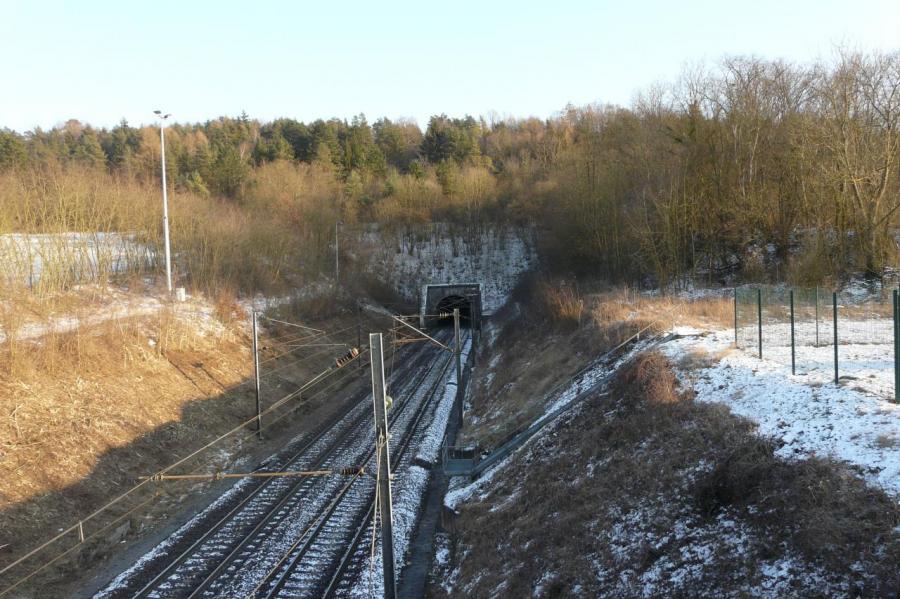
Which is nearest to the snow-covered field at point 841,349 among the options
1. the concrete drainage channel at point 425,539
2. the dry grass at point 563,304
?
the concrete drainage channel at point 425,539

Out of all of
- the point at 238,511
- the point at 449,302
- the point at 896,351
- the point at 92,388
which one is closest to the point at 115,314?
the point at 92,388

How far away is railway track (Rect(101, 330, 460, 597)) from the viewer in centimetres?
1266

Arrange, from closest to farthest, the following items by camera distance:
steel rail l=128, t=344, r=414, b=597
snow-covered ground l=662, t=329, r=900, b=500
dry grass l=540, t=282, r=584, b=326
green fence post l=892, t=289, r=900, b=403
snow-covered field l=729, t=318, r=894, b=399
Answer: snow-covered ground l=662, t=329, r=900, b=500 → green fence post l=892, t=289, r=900, b=403 → snow-covered field l=729, t=318, r=894, b=399 → steel rail l=128, t=344, r=414, b=597 → dry grass l=540, t=282, r=584, b=326

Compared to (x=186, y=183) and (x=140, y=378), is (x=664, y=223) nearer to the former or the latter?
(x=140, y=378)

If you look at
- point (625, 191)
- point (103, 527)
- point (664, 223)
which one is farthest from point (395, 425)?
point (625, 191)

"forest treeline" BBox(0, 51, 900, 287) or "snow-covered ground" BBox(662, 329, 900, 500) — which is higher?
"forest treeline" BBox(0, 51, 900, 287)

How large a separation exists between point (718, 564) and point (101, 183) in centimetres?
3790

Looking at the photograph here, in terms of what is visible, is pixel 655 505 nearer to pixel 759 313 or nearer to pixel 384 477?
pixel 384 477

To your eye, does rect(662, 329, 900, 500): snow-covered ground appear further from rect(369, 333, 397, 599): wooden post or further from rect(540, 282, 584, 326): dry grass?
rect(540, 282, 584, 326): dry grass

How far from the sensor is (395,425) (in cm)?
2541

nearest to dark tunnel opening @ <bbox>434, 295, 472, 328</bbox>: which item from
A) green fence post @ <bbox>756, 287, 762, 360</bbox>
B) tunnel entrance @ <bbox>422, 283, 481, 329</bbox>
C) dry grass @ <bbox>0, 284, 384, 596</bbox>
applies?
tunnel entrance @ <bbox>422, 283, 481, 329</bbox>

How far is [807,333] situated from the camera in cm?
1584

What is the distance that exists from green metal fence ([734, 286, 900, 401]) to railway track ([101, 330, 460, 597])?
425 inches

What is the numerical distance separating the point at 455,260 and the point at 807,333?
167ft
